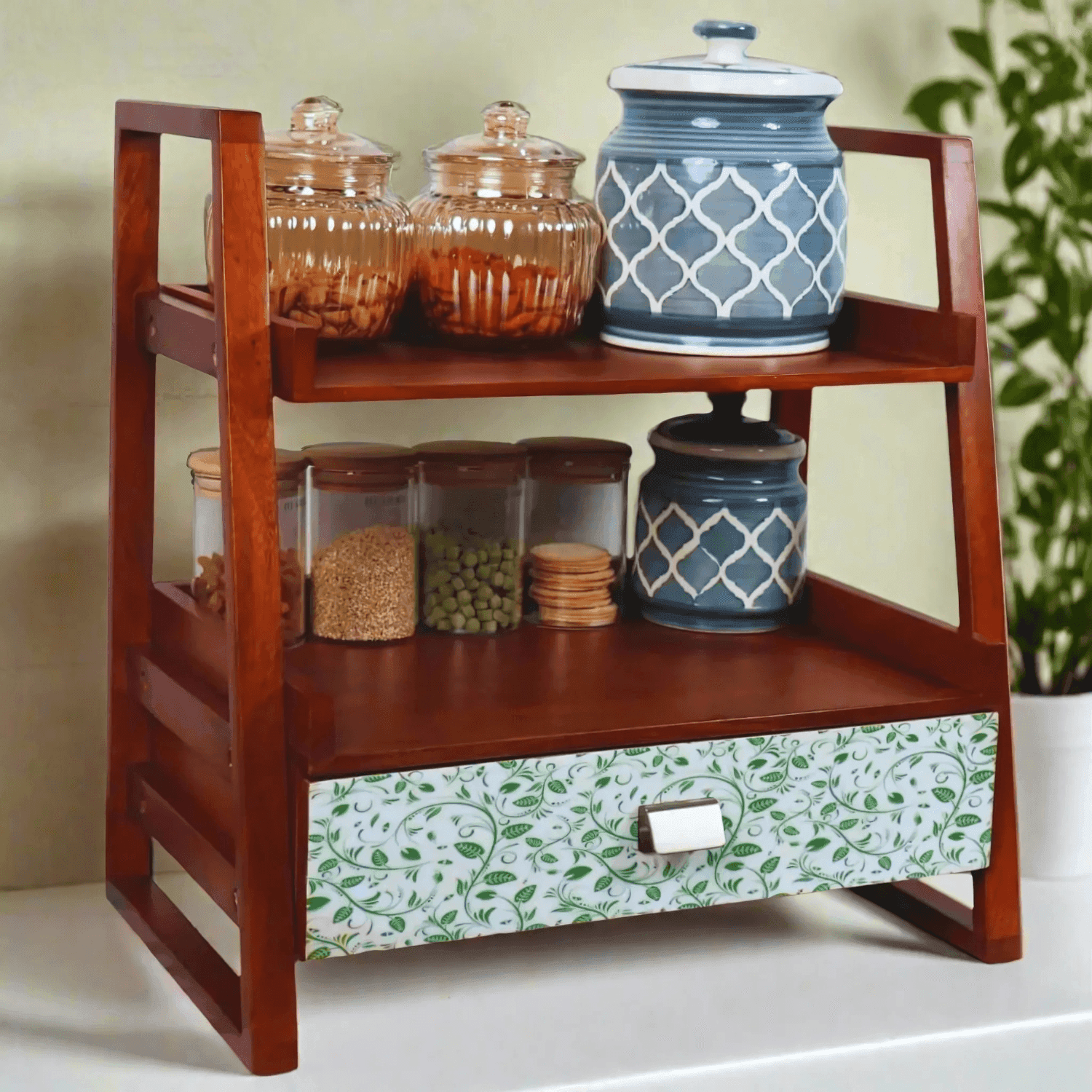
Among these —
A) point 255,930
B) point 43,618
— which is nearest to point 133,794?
point 43,618

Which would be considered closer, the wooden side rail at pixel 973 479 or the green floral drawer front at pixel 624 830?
the green floral drawer front at pixel 624 830

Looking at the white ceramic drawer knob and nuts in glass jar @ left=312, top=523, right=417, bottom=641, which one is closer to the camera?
the white ceramic drawer knob

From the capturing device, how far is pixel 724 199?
1322 millimetres

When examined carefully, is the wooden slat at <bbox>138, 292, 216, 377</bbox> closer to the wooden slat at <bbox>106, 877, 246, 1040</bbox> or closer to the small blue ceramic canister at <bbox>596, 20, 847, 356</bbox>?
the small blue ceramic canister at <bbox>596, 20, 847, 356</bbox>

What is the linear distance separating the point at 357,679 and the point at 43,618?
36cm

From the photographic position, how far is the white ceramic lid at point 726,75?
1314mm

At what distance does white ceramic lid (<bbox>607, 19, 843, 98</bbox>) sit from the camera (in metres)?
1.31

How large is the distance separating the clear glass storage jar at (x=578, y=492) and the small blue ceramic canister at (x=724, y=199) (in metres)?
0.23

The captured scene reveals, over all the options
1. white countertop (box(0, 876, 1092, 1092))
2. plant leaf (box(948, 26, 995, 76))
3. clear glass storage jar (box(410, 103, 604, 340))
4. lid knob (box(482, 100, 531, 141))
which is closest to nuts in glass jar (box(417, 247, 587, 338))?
clear glass storage jar (box(410, 103, 604, 340))

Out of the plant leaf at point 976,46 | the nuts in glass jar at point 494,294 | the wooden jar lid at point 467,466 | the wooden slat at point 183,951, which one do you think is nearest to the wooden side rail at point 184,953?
the wooden slat at point 183,951

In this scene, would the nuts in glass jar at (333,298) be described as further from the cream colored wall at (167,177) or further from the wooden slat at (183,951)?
the wooden slat at (183,951)

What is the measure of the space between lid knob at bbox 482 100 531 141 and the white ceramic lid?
80mm

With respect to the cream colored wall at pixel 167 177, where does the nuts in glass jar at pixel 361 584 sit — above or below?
below

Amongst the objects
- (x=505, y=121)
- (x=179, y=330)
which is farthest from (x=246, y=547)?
(x=505, y=121)
